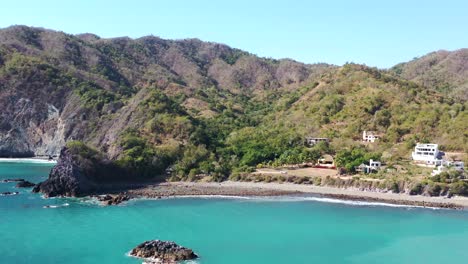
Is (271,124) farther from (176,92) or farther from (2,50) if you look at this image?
(2,50)

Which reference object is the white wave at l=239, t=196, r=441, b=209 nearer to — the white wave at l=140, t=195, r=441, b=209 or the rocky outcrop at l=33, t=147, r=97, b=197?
the white wave at l=140, t=195, r=441, b=209

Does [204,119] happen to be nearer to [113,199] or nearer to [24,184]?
[24,184]

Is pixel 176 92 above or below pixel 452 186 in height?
above

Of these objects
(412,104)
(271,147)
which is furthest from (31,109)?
(412,104)

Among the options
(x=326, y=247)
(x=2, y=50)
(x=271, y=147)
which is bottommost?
(x=326, y=247)

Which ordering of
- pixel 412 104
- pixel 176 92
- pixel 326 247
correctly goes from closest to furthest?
pixel 326 247 → pixel 412 104 → pixel 176 92

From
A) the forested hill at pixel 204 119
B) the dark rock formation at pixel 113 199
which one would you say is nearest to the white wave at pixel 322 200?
the forested hill at pixel 204 119

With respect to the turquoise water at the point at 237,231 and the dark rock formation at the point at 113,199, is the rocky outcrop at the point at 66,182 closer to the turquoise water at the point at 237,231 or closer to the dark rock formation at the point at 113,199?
the turquoise water at the point at 237,231
